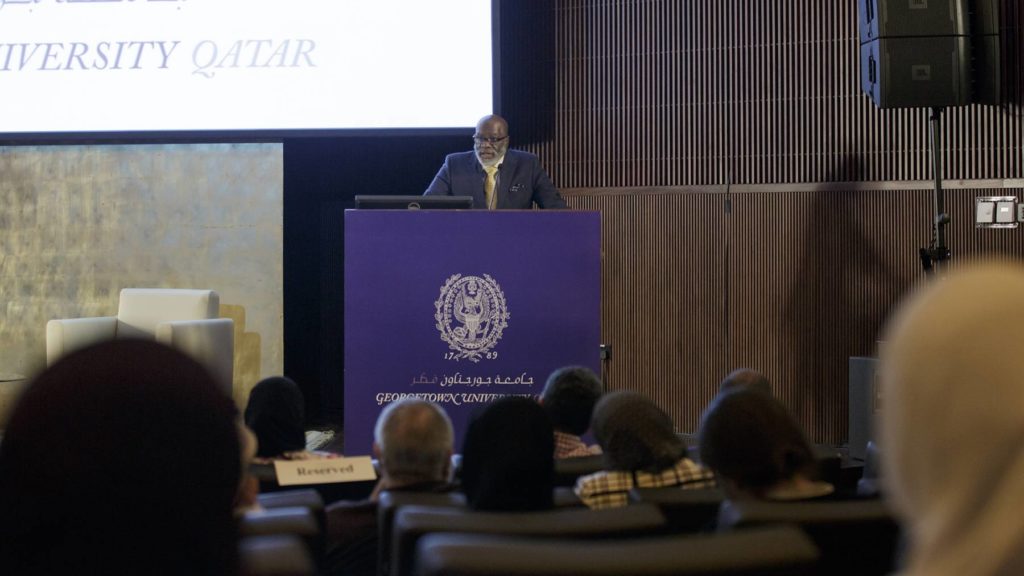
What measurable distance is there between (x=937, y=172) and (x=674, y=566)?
17.1 ft

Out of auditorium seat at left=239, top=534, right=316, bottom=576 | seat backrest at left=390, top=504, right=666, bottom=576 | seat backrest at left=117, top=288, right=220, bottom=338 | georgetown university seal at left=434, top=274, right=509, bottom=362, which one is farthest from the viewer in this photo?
seat backrest at left=117, top=288, right=220, bottom=338

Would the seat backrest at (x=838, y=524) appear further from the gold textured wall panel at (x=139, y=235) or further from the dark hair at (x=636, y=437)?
the gold textured wall panel at (x=139, y=235)

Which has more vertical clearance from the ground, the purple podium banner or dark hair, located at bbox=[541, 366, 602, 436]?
the purple podium banner

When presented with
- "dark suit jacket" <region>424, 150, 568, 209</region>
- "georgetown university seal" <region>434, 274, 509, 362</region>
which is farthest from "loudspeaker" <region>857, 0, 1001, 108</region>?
"georgetown university seal" <region>434, 274, 509, 362</region>

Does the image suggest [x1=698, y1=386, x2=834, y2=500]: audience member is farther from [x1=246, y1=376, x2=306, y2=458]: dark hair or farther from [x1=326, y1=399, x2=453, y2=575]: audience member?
[x1=246, y1=376, x2=306, y2=458]: dark hair

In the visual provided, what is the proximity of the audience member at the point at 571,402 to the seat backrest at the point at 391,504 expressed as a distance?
3.49 ft

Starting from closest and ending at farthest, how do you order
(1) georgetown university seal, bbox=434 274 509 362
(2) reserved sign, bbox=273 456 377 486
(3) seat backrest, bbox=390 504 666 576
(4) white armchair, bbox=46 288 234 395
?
(3) seat backrest, bbox=390 504 666 576 < (2) reserved sign, bbox=273 456 377 486 < (1) georgetown university seal, bbox=434 274 509 362 < (4) white armchair, bbox=46 288 234 395

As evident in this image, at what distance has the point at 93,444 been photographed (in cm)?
96

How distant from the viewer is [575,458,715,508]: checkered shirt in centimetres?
247

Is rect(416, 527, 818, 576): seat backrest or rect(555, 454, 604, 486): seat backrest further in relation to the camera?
rect(555, 454, 604, 486): seat backrest

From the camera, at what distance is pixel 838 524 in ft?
6.26

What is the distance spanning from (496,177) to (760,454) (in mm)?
3515

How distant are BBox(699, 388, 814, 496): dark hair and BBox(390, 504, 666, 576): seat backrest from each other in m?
0.43

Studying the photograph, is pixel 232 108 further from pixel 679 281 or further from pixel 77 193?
pixel 679 281
